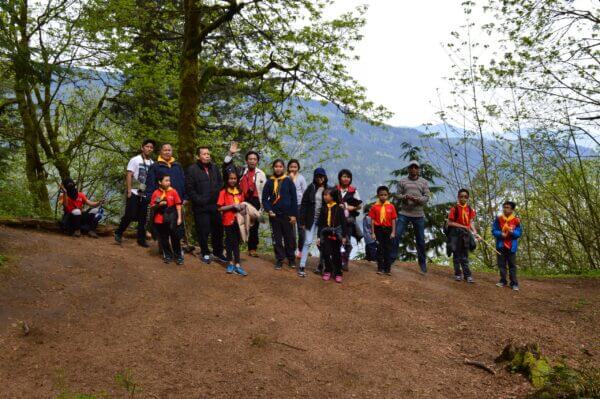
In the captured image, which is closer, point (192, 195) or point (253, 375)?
point (253, 375)

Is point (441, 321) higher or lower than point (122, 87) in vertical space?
lower

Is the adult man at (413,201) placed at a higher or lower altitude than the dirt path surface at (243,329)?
higher

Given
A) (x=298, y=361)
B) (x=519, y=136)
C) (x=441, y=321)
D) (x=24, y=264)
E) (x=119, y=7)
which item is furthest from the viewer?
(x=519, y=136)

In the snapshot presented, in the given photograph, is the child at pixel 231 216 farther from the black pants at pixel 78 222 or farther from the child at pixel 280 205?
the black pants at pixel 78 222

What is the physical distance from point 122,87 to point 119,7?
155 inches

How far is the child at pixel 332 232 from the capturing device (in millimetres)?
8180

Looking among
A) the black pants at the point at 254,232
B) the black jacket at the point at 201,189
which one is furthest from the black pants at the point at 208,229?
the black pants at the point at 254,232

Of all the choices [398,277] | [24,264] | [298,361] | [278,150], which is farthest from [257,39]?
[298,361]

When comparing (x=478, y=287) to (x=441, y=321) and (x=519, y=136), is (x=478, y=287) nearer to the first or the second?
(x=441, y=321)

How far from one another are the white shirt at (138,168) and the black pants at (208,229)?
1.33 meters

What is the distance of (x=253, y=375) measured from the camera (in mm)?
4715

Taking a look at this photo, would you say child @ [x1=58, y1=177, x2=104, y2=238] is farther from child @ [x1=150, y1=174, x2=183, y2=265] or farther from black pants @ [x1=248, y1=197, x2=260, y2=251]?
black pants @ [x1=248, y1=197, x2=260, y2=251]

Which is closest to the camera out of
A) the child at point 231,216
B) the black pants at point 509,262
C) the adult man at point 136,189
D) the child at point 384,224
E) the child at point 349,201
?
the child at point 231,216

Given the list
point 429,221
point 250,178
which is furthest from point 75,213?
point 429,221
